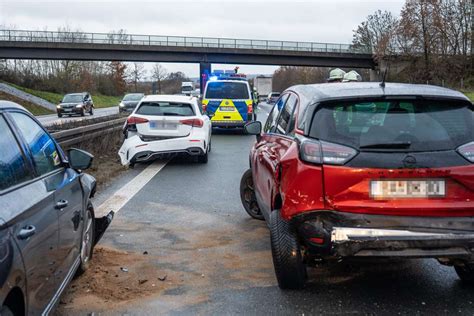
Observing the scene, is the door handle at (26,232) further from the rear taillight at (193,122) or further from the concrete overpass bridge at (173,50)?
the concrete overpass bridge at (173,50)

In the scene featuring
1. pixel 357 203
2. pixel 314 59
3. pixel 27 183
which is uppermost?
pixel 314 59

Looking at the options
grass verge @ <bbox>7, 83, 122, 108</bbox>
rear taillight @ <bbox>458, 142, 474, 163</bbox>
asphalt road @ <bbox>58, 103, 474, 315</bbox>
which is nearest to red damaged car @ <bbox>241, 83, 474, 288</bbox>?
rear taillight @ <bbox>458, 142, 474, 163</bbox>

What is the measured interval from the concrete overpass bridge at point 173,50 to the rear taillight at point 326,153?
56233 mm

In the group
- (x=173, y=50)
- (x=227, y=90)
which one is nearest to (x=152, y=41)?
(x=173, y=50)

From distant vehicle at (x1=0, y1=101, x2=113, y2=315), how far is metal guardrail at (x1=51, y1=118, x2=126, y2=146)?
5270mm

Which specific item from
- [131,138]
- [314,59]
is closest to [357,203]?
[131,138]

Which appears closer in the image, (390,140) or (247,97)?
(390,140)

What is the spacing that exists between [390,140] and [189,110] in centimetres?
863

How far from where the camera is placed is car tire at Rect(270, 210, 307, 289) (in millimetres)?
4145

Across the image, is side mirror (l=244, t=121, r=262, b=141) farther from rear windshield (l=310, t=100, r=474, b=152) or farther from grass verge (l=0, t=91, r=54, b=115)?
grass verge (l=0, t=91, r=54, b=115)

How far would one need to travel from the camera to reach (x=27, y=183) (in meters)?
3.10

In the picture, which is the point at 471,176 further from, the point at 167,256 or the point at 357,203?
the point at 167,256

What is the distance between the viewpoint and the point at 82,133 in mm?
11172

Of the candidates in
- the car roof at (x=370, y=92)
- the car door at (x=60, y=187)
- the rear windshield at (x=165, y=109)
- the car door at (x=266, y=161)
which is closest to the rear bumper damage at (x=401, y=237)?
the car roof at (x=370, y=92)
